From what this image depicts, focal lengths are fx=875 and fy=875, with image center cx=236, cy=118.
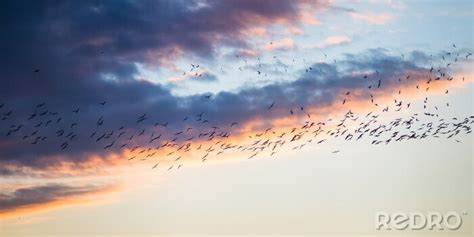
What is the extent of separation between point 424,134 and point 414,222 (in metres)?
2.13

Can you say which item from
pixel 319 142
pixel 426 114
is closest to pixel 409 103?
Result: pixel 426 114

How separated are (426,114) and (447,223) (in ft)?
9.12

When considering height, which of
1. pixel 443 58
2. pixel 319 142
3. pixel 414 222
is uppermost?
pixel 443 58

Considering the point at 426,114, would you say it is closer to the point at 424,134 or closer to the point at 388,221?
the point at 424,134

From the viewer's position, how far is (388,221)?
19.4 m

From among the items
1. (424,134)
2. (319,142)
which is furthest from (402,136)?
(319,142)

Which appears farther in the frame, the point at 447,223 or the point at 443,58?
the point at 443,58

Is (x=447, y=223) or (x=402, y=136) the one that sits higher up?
(x=402, y=136)

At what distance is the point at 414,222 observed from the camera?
19.2m

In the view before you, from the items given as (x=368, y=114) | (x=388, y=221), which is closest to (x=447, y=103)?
(x=368, y=114)

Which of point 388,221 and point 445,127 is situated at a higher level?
point 445,127

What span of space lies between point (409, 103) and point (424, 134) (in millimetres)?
1070

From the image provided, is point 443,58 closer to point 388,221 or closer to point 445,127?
point 445,127

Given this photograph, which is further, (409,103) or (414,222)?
(409,103)
